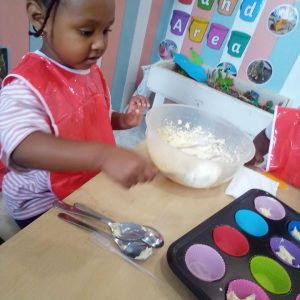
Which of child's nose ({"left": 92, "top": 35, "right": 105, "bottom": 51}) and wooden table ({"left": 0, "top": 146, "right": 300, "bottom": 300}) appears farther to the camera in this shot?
child's nose ({"left": 92, "top": 35, "right": 105, "bottom": 51})

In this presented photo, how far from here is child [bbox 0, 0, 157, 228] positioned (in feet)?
1.44

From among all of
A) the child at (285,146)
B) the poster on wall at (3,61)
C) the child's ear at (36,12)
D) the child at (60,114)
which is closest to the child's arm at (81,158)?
the child at (60,114)

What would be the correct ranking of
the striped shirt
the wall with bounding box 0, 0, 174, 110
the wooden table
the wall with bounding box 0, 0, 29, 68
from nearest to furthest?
the wooden table
the striped shirt
the wall with bounding box 0, 0, 29, 68
the wall with bounding box 0, 0, 174, 110

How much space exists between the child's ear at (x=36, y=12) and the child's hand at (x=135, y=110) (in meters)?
0.31

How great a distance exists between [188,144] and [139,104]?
0.63 ft

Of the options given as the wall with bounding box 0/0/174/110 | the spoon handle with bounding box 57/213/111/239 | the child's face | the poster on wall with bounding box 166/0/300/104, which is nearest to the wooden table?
the spoon handle with bounding box 57/213/111/239

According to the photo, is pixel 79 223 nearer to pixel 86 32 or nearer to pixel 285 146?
pixel 86 32

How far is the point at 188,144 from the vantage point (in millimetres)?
676

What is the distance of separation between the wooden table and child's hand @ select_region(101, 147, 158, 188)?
105 millimetres

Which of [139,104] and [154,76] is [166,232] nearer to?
[139,104]

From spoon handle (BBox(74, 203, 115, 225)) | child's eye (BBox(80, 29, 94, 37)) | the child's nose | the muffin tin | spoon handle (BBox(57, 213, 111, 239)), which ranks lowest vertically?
spoon handle (BBox(57, 213, 111, 239))

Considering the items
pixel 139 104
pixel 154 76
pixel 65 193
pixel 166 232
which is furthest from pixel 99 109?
pixel 154 76

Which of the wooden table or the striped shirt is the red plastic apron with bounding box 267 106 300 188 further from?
the striped shirt

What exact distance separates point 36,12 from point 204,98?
1.22 meters
